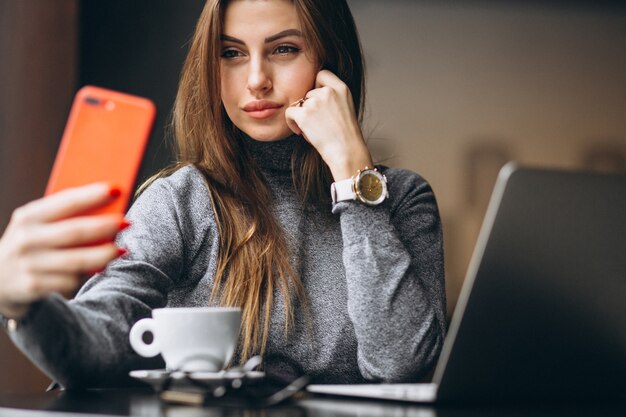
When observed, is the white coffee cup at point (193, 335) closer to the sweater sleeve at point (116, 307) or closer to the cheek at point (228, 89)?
the sweater sleeve at point (116, 307)

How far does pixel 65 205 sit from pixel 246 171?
88 centimetres

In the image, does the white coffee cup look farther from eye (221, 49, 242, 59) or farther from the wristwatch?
eye (221, 49, 242, 59)

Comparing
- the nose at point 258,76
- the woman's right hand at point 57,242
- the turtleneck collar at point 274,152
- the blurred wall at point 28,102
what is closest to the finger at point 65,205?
the woman's right hand at point 57,242

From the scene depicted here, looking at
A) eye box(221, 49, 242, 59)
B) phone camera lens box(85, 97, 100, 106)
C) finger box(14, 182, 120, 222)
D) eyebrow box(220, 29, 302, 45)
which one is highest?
eyebrow box(220, 29, 302, 45)

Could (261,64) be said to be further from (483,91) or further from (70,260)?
(483,91)

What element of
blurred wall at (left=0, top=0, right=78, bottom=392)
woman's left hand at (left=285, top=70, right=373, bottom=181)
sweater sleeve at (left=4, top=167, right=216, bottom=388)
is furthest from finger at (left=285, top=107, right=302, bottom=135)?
blurred wall at (left=0, top=0, right=78, bottom=392)

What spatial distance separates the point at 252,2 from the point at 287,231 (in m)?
0.43

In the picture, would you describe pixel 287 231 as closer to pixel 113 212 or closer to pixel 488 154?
pixel 113 212

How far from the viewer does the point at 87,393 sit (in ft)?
3.10

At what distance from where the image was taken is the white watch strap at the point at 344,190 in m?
1.33

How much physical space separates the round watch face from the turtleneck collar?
0.29 meters

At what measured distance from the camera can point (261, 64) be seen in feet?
4.87

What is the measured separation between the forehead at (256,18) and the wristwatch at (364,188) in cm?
33

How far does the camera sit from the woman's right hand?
0.73m
